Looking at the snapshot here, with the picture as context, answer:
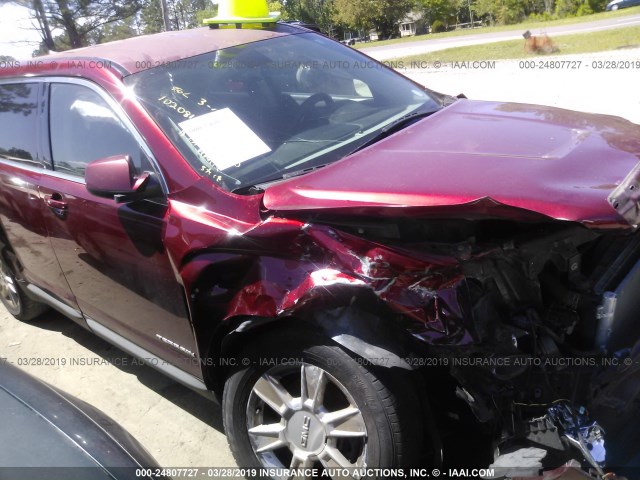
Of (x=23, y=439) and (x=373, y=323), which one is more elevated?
(x=373, y=323)

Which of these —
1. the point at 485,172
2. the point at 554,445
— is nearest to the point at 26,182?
the point at 485,172

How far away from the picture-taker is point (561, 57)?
573 inches

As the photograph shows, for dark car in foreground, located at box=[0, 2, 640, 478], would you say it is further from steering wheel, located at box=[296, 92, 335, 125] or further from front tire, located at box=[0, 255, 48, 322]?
front tire, located at box=[0, 255, 48, 322]

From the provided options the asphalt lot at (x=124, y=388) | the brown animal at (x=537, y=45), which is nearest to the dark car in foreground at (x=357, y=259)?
the asphalt lot at (x=124, y=388)

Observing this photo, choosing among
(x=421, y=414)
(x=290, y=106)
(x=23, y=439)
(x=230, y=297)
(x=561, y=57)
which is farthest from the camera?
(x=561, y=57)

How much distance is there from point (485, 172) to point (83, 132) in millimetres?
2078

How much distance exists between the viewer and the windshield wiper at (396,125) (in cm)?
255

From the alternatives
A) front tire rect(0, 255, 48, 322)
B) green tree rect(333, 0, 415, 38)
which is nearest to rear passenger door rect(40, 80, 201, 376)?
front tire rect(0, 255, 48, 322)

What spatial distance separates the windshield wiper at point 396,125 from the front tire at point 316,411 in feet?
3.13

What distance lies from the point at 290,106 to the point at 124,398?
2.00m

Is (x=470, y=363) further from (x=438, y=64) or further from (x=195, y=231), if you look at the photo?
(x=438, y=64)

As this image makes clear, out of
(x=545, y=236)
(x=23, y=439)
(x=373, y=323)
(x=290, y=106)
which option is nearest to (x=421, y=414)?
(x=373, y=323)

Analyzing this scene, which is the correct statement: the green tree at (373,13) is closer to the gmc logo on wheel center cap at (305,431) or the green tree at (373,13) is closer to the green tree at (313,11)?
the green tree at (313,11)

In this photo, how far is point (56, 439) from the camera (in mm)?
1795
